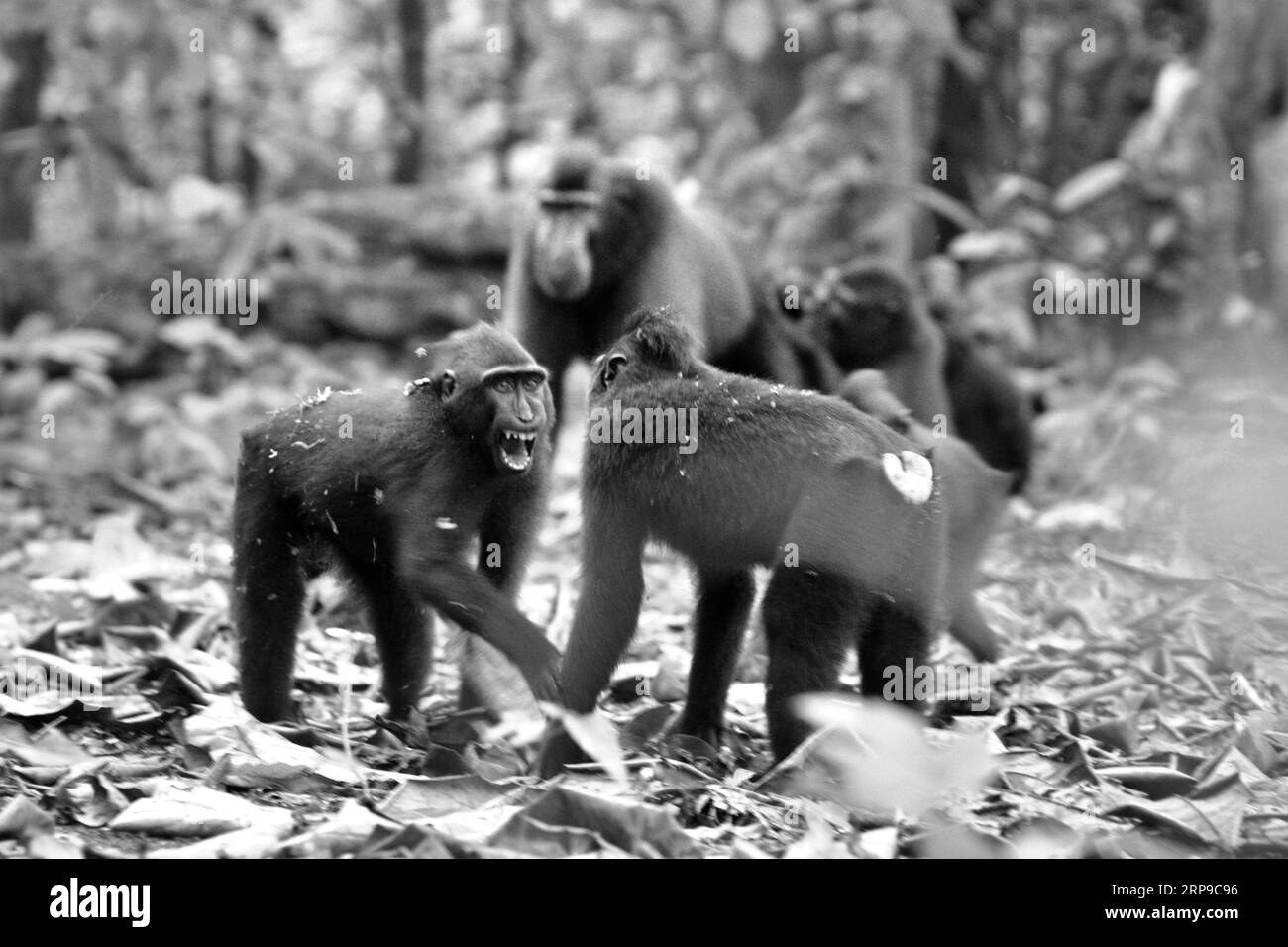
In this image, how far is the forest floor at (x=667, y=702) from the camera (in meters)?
3.91

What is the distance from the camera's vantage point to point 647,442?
4.95m

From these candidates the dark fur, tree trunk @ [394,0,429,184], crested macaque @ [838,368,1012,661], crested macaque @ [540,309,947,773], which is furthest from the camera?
tree trunk @ [394,0,429,184]

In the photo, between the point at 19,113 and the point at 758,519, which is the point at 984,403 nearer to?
the point at 758,519

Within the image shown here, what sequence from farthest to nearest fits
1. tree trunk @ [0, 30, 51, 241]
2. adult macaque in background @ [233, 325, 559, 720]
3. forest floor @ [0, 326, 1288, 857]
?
tree trunk @ [0, 30, 51, 241]
adult macaque in background @ [233, 325, 559, 720]
forest floor @ [0, 326, 1288, 857]

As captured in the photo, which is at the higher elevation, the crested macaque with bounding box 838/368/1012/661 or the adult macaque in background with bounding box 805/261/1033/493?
the adult macaque in background with bounding box 805/261/1033/493

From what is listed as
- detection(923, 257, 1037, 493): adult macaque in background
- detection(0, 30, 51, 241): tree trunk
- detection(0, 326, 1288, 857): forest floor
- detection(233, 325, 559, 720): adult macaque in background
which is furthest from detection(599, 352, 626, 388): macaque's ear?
detection(0, 30, 51, 241): tree trunk

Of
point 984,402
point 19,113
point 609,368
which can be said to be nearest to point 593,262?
point 609,368

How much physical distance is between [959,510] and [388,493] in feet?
8.70

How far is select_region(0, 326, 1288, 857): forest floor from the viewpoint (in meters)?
3.91

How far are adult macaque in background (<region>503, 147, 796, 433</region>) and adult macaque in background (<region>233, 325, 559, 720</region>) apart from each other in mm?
1847

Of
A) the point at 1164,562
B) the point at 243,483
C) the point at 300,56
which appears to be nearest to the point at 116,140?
the point at 300,56

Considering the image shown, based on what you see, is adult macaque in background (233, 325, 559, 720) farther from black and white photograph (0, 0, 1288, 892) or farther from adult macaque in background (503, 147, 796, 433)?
adult macaque in background (503, 147, 796, 433)

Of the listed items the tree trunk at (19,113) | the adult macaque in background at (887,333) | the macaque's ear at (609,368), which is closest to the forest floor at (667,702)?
the adult macaque in background at (887,333)

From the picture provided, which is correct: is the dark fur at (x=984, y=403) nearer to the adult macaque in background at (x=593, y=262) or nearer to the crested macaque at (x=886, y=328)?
the crested macaque at (x=886, y=328)
